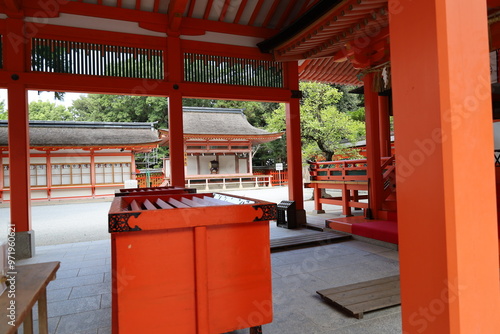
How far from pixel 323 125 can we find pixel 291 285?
10.1 metres

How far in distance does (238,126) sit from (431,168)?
71.2ft

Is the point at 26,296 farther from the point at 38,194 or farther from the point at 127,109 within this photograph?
the point at 127,109

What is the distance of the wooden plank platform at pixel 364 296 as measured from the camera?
9.06 feet

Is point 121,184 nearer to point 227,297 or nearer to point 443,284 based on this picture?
point 227,297

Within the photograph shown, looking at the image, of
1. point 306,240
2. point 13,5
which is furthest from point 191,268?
point 13,5

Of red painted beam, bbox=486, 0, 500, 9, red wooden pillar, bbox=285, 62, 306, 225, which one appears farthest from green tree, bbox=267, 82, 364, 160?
red painted beam, bbox=486, 0, 500, 9

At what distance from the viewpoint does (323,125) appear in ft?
42.1

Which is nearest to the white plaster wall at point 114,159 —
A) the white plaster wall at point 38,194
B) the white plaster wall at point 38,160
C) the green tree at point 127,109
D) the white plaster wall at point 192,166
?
the white plaster wall at point 38,160

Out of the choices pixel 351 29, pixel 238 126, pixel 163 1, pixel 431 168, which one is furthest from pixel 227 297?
pixel 238 126

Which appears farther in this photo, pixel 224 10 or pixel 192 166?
pixel 192 166

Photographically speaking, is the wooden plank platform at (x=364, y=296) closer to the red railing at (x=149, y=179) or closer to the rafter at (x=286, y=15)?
the rafter at (x=286, y=15)

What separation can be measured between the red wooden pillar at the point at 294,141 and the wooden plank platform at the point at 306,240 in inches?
48.0

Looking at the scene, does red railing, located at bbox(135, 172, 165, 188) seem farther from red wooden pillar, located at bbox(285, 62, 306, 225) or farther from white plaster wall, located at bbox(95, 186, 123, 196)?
red wooden pillar, located at bbox(285, 62, 306, 225)

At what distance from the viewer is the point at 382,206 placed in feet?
20.7
